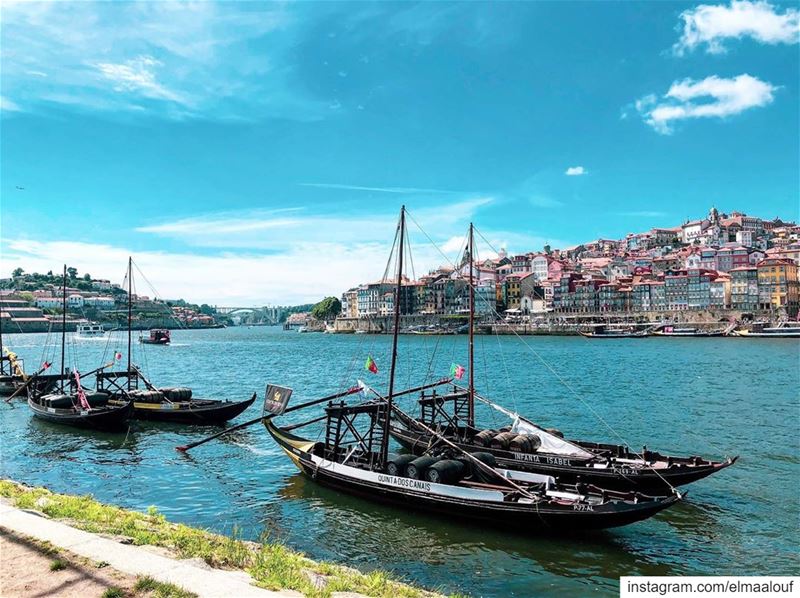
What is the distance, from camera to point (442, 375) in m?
70.1

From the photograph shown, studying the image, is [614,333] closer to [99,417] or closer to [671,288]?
[671,288]

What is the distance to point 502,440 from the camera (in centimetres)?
2355

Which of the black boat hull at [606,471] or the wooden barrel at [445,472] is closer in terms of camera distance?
the wooden barrel at [445,472]

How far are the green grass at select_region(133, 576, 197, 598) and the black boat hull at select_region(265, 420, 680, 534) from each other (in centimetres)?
1068

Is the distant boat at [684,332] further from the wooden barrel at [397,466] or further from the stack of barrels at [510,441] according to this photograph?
the wooden barrel at [397,466]

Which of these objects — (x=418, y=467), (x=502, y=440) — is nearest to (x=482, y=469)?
(x=418, y=467)

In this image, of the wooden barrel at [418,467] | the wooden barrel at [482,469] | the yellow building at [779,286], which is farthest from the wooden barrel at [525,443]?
the yellow building at [779,286]

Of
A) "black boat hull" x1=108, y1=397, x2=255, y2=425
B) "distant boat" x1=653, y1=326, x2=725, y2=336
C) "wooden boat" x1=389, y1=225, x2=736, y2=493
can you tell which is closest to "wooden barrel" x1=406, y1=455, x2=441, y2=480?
"wooden boat" x1=389, y1=225, x2=736, y2=493

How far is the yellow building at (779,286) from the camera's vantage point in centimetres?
14388

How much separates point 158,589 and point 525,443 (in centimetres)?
1663

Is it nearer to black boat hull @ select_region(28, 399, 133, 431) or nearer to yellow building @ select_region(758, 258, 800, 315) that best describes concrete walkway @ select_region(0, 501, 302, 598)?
black boat hull @ select_region(28, 399, 133, 431)

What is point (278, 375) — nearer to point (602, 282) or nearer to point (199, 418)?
point (199, 418)

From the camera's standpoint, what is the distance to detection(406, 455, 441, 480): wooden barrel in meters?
19.7

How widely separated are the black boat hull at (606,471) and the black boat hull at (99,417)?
21261mm
